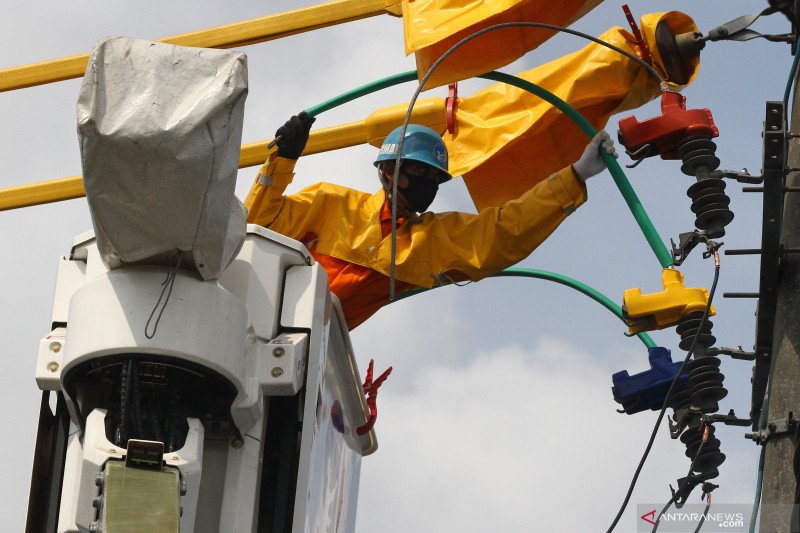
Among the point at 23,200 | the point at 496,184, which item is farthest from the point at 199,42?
the point at 496,184

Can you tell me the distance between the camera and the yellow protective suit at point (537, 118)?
22.3 feet

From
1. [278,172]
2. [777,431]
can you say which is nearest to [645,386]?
[777,431]

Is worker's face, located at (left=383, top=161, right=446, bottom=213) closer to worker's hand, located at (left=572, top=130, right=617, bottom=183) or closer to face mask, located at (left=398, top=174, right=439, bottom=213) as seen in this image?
face mask, located at (left=398, top=174, right=439, bottom=213)

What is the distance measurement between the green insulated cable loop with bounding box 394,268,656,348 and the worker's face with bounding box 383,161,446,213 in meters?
0.40

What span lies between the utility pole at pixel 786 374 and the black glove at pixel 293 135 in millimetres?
2281

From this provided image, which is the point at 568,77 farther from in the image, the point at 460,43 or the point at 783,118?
the point at 783,118

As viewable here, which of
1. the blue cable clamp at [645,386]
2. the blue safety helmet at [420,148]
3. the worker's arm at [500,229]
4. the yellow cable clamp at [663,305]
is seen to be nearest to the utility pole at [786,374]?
the yellow cable clamp at [663,305]

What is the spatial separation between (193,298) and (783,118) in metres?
2.01

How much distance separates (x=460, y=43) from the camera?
573 centimetres

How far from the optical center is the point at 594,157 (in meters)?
6.23

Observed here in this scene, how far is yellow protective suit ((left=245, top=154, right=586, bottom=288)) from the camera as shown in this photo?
6.40 m

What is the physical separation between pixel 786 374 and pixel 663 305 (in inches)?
41.0

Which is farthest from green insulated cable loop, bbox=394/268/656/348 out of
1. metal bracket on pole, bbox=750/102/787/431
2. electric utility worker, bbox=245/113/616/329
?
metal bracket on pole, bbox=750/102/787/431

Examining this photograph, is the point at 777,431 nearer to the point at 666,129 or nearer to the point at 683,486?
the point at 683,486
